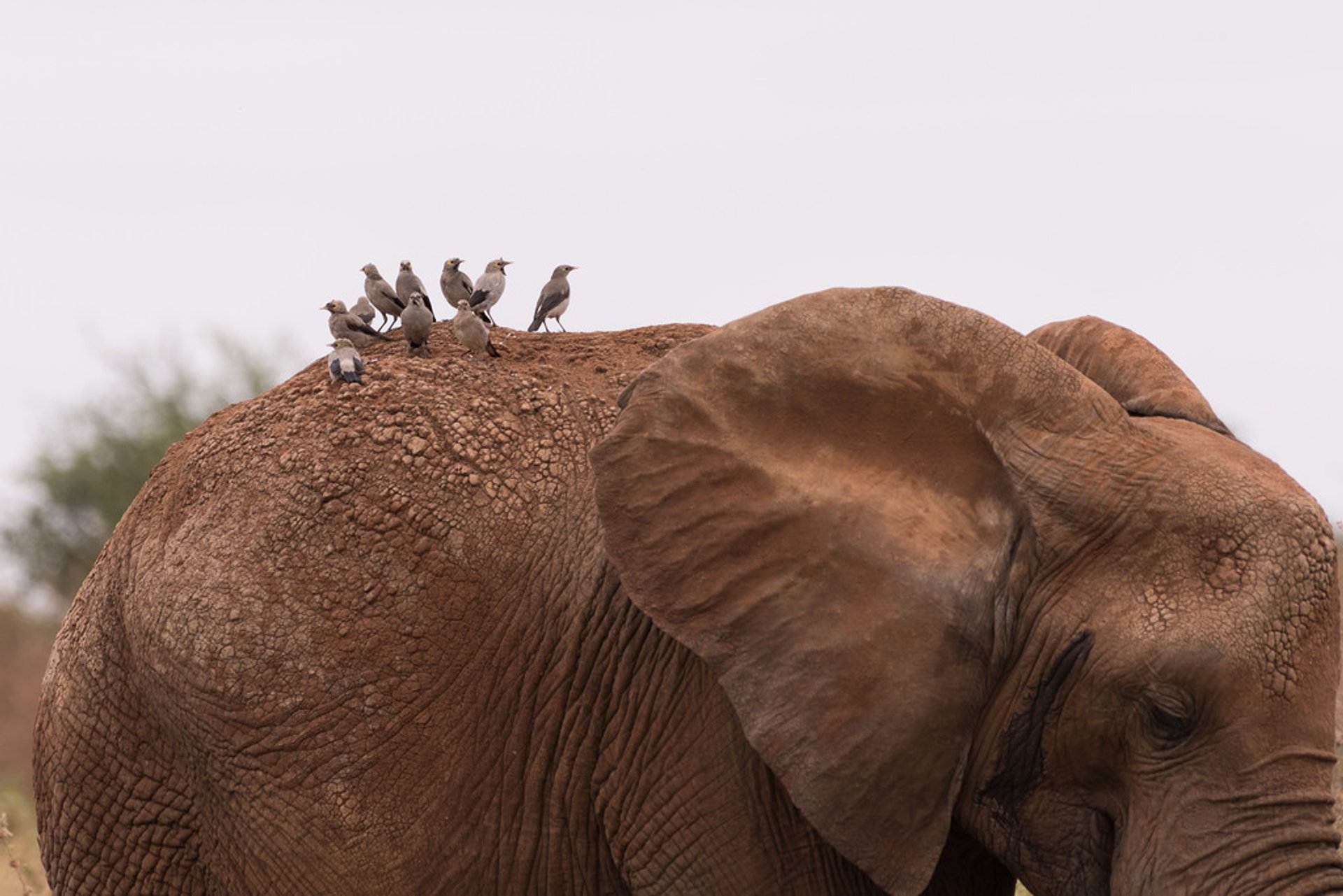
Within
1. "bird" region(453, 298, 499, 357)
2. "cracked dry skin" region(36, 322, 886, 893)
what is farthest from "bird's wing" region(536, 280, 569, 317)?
"cracked dry skin" region(36, 322, 886, 893)

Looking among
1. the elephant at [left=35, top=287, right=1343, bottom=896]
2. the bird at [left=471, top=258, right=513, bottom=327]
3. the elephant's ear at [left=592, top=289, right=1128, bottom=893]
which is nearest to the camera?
the elephant at [left=35, top=287, right=1343, bottom=896]

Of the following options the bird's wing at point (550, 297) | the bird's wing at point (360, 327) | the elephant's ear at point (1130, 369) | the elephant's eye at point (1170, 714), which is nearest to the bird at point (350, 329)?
the bird's wing at point (360, 327)

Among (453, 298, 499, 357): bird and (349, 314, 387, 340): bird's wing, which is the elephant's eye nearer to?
(453, 298, 499, 357): bird

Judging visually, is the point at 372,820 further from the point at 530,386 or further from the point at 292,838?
the point at 530,386

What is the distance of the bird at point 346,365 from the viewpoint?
214 inches

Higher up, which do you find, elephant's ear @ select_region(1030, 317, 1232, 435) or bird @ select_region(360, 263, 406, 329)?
bird @ select_region(360, 263, 406, 329)

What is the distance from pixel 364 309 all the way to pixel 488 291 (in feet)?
1.81

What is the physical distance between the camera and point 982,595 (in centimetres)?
428

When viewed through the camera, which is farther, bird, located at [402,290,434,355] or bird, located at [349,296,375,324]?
bird, located at [349,296,375,324]

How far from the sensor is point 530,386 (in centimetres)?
531

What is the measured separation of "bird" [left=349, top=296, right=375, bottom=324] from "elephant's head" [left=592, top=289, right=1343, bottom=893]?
135 inches

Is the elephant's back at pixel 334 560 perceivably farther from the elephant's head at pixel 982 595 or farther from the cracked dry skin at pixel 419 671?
the elephant's head at pixel 982 595

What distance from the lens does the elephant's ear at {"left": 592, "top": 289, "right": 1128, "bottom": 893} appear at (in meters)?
4.27

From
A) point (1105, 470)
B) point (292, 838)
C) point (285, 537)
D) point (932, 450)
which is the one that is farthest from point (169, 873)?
point (1105, 470)
